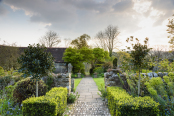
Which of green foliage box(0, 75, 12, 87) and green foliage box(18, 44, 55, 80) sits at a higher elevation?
green foliage box(18, 44, 55, 80)

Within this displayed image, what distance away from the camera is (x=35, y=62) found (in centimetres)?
342

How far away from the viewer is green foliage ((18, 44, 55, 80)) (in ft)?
11.4

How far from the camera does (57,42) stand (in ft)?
75.9

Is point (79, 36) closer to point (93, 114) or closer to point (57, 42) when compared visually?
point (57, 42)

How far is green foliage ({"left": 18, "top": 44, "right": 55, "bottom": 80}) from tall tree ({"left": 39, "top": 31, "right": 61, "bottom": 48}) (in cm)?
2016

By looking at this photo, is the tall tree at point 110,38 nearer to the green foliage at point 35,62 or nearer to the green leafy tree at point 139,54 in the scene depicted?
the green leafy tree at point 139,54

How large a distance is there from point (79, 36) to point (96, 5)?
53.2 ft

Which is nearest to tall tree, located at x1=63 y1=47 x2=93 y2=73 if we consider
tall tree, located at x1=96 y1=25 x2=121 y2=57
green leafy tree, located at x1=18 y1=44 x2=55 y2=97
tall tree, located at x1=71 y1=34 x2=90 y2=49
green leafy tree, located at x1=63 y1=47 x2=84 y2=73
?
green leafy tree, located at x1=63 y1=47 x2=84 y2=73

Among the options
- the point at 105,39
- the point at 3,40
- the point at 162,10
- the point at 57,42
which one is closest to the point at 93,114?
the point at 162,10

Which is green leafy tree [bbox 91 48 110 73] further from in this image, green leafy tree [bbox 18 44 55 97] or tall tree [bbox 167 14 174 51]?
green leafy tree [bbox 18 44 55 97]

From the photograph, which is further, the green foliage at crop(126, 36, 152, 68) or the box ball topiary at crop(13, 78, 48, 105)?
the box ball topiary at crop(13, 78, 48, 105)

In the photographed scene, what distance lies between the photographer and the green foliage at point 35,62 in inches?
137

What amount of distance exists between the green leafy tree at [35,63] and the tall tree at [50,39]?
2016 centimetres

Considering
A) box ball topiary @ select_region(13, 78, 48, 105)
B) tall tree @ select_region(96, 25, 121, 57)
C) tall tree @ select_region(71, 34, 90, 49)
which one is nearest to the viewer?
box ball topiary @ select_region(13, 78, 48, 105)
